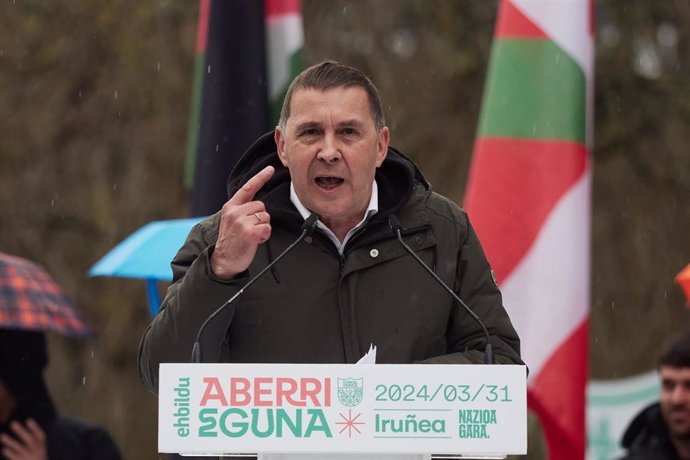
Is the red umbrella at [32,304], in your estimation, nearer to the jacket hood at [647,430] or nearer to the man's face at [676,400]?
the jacket hood at [647,430]

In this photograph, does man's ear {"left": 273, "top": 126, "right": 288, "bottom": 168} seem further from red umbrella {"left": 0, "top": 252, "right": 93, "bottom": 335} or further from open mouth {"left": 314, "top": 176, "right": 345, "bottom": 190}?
red umbrella {"left": 0, "top": 252, "right": 93, "bottom": 335}

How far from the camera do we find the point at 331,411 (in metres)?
2.65

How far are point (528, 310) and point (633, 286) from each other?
5.95 metres

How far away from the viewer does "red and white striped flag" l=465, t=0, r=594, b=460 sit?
524 centimetres

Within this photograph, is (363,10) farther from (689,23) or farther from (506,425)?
(506,425)

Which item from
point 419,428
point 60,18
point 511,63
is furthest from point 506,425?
point 60,18

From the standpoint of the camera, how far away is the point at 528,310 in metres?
5.29

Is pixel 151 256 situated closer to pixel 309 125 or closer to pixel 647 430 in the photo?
pixel 647 430

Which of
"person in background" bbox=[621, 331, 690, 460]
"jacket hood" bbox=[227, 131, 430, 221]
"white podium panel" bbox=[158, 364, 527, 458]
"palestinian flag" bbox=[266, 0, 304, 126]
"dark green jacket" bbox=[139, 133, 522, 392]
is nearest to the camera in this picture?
"white podium panel" bbox=[158, 364, 527, 458]

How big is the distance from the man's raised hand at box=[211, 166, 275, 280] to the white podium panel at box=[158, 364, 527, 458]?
0.31 metres

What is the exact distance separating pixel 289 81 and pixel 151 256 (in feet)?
3.08

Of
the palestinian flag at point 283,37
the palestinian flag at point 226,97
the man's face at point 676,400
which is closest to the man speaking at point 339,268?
the man's face at point 676,400

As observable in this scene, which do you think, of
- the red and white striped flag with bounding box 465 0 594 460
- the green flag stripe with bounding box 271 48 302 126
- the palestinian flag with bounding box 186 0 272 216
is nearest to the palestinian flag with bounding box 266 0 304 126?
the green flag stripe with bounding box 271 48 302 126

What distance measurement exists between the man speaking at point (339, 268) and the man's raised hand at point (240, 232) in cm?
6
